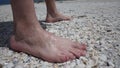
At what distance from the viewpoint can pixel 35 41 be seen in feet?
5.26

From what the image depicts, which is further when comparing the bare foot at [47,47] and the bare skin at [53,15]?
the bare skin at [53,15]

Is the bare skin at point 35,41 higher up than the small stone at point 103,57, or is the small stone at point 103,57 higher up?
the bare skin at point 35,41

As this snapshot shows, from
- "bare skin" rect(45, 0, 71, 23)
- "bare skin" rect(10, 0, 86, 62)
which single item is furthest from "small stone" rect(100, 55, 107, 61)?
"bare skin" rect(45, 0, 71, 23)

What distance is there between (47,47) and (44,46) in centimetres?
2

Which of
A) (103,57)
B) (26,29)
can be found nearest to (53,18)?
(26,29)

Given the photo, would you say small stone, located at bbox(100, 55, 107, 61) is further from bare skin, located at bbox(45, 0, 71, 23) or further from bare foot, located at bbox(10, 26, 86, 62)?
bare skin, located at bbox(45, 0, 71, 23)

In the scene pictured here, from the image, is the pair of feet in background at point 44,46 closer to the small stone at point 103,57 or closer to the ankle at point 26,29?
the ankle at point 26,29

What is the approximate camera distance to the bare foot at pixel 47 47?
1.54 metres

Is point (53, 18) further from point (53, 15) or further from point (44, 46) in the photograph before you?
point (44, 46)

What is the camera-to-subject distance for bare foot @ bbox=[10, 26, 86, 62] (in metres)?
1.54

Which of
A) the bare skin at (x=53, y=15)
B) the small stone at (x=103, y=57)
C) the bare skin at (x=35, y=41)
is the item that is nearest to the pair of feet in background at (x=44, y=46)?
the bare skin at (x=35, y=41)

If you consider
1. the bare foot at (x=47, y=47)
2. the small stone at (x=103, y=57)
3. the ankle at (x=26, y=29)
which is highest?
the ankle at (x=26, y=29)

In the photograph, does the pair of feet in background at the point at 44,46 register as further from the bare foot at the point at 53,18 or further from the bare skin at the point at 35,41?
the bare foot at the point at 53,18

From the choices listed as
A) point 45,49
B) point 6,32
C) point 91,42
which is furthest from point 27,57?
point 6,32
